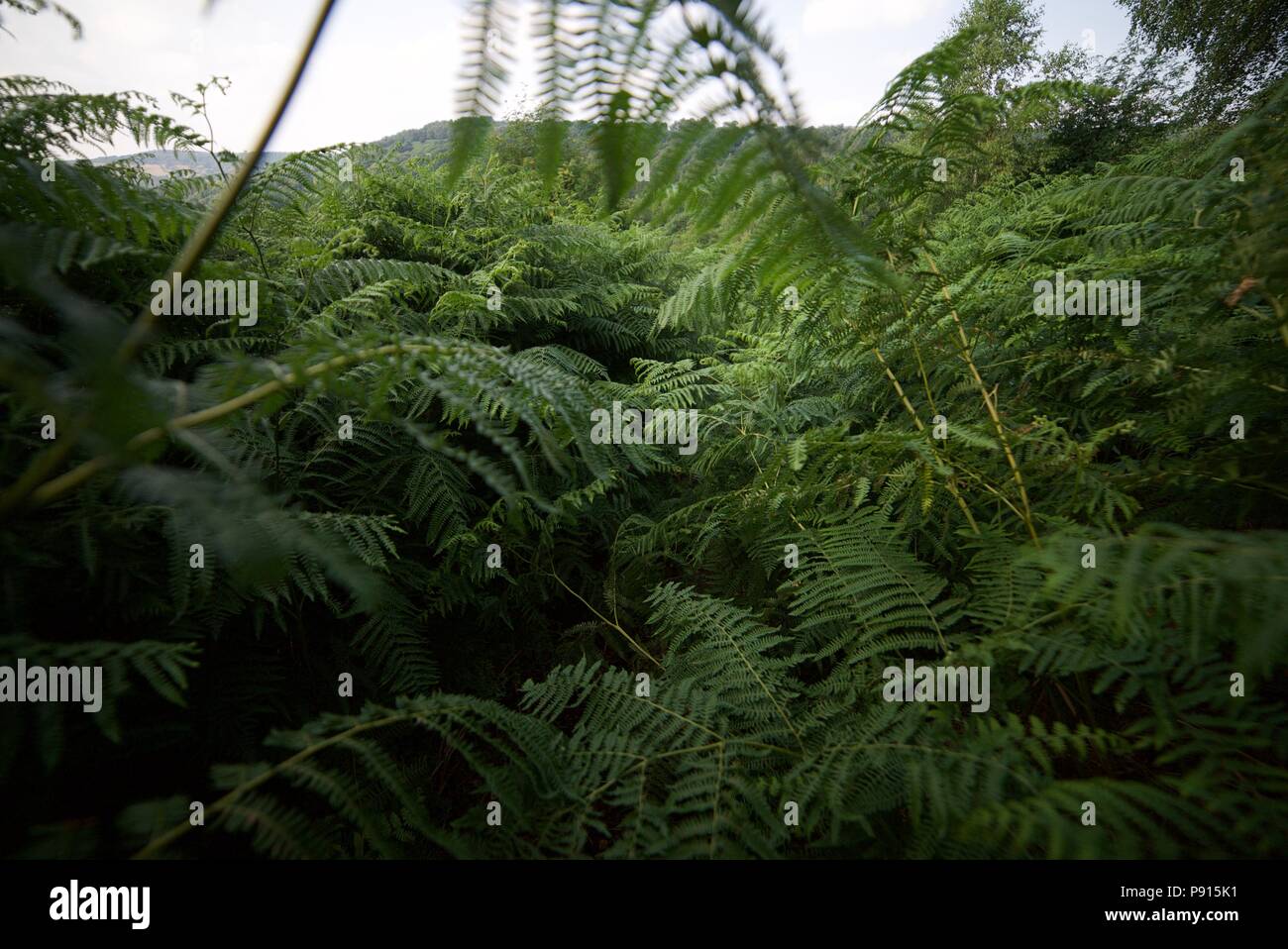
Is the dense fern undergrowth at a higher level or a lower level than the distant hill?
lower

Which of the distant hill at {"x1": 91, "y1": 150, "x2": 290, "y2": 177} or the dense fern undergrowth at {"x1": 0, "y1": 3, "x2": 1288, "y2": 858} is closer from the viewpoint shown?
the dense fern undergrowth at {"x1": 0, "y1": 3, "x2": 1288, "y2": 858}

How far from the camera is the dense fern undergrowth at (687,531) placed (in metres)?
0.82

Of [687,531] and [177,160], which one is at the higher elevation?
[177,160]

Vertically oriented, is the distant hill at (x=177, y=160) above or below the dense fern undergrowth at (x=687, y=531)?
above

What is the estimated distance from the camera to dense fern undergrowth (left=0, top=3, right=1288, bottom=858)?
32.5 inches

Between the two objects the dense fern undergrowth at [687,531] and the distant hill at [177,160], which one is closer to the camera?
the dense fern undergrowth at [687,531]

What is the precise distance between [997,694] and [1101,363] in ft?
3.72

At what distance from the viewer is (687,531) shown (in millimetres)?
2236

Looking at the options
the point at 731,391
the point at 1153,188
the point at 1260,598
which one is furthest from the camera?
the point at 731,391

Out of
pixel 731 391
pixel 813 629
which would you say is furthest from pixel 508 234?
pixel 813 629

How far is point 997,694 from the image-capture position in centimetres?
133
